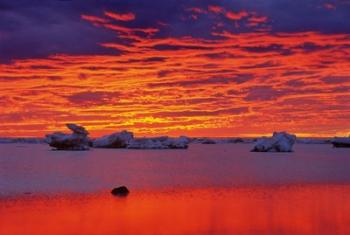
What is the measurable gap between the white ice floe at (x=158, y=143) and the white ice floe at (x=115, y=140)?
555 centimetres

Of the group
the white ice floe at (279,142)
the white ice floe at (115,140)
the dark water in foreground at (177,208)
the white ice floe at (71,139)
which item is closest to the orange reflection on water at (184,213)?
the dark water in foreground at (177,208)

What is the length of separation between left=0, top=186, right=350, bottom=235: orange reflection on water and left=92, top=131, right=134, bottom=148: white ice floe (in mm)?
80785

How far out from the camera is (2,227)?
61.5ft

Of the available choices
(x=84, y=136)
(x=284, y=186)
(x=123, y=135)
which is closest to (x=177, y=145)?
(x=123, y=135)

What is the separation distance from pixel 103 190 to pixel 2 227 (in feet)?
42.3

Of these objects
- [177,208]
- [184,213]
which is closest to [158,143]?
[177,208]

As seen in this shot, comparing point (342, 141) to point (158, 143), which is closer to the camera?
point (342, 141)

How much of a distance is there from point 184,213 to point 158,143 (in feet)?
362

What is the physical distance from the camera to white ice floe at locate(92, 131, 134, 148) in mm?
110238

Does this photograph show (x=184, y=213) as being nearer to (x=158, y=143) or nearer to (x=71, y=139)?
(x=71, y=139)

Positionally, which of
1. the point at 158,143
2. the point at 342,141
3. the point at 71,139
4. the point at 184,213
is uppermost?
the point at 342,141

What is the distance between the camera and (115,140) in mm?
114812

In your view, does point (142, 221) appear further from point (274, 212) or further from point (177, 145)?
point (177, 145)

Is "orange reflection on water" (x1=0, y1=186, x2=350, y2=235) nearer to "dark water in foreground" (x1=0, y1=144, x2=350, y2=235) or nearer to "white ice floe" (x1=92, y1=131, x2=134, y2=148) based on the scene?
"dark water in foreground" (x1=0, y1=144, x2=350, y2=235)
